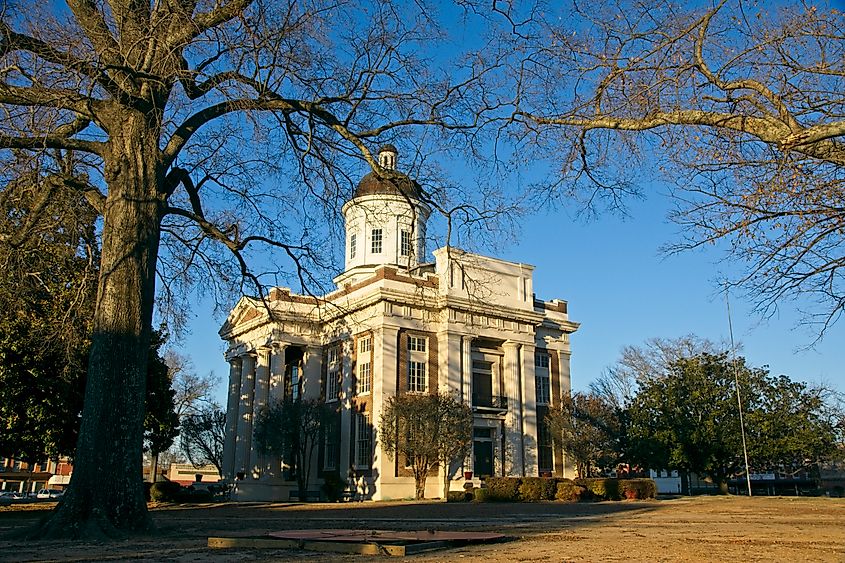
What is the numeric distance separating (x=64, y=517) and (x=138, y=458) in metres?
1.24

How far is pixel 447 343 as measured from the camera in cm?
4131

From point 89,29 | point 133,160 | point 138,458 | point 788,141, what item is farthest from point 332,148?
point 788,141

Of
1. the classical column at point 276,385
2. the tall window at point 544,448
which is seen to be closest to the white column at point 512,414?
the tall window at point 544,448

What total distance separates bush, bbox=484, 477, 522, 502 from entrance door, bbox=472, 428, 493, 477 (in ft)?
27.2

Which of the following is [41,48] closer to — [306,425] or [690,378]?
[306,425]

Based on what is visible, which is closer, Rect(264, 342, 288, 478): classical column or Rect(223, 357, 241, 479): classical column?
Rect(264, 342, 288, 478): classical column

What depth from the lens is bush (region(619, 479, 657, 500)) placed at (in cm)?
3381

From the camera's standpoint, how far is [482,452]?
42.4 meters

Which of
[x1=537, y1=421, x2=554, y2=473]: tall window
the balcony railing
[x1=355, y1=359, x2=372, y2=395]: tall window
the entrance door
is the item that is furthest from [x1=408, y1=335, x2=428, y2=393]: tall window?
[x1=537, y1=421, x2=554, y2=473]: tall window

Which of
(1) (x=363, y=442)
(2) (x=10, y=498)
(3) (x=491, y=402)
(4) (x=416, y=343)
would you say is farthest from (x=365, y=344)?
(2) (x=10, y=498)

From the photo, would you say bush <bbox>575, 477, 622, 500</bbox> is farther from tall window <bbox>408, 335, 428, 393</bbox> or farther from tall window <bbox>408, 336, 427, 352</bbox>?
tall window <bbox>408, 336, 427, 352</bbox>

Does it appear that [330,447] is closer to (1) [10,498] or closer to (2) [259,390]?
(2) [259,390]

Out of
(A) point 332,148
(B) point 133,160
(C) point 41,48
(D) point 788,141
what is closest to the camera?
(D) point 788,141

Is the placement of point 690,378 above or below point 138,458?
above
